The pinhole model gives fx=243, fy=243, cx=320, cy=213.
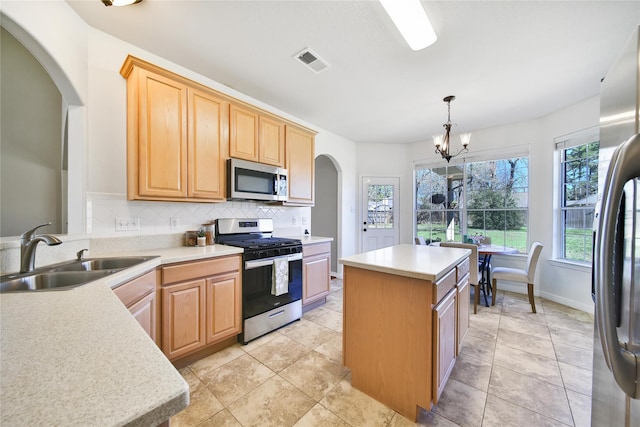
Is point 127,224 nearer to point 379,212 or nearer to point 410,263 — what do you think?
point 410,263

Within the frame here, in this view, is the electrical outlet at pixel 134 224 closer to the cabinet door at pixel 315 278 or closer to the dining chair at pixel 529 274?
the cabinet door at pixel 315 278

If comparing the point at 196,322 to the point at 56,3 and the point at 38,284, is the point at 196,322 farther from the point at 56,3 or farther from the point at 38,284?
the point at 56,3

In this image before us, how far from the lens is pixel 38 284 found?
4.27 feet

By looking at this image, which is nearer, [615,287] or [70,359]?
[70,359]

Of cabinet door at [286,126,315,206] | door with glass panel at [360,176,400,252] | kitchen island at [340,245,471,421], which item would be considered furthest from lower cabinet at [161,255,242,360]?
door with glass panel at [360,176,400,252]

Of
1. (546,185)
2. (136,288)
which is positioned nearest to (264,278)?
(136,288)

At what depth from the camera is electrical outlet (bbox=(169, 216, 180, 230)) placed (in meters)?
2.39

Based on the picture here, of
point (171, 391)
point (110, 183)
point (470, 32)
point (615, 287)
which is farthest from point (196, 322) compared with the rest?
point (470, 32)

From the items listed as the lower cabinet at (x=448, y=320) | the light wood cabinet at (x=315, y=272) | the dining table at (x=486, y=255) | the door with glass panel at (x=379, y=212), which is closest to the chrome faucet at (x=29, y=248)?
the light wood cabinet at (x=315, y=272)

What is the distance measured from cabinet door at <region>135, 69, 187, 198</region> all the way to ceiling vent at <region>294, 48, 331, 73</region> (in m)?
1.10

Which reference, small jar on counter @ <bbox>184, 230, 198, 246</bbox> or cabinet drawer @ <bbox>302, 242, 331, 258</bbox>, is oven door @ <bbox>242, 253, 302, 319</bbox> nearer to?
cabinet drawer @ <bbox>302, 242, 331, 258</bbox>

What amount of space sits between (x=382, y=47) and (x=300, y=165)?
1.64 m

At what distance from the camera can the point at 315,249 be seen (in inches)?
122

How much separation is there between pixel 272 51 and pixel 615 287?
262cm
